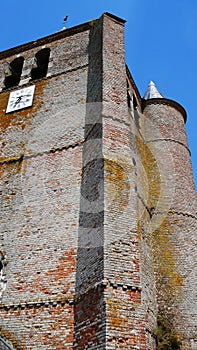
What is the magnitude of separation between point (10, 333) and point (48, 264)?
5.20ft

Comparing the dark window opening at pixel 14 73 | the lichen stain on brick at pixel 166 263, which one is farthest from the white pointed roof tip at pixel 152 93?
the lichen stain on brick at pixel 166 263

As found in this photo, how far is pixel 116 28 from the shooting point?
524 inches

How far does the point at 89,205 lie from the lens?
8.91 m

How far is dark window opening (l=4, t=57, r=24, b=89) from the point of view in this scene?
1506cm

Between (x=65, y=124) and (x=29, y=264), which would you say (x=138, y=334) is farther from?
(x=65, y=124)

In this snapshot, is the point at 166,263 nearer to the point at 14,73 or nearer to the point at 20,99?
the point at 20,99

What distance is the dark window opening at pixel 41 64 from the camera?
14753mm

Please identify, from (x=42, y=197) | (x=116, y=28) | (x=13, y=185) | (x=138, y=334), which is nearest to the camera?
(x=138, y=334)

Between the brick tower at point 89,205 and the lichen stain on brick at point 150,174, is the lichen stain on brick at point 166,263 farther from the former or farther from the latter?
the lichen stain on brick at point 150,174

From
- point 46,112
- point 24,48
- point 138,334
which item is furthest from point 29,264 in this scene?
point 24,48

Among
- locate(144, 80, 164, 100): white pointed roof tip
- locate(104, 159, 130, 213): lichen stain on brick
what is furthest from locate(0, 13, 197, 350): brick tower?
locate(144, 80, 164, 100): white pointed roof tip

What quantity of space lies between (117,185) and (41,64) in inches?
327

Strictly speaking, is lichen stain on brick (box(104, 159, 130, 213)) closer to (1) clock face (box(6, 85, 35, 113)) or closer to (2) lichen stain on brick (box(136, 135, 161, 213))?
(2) lichen stain on brick (box(136, 135, 161, 213))

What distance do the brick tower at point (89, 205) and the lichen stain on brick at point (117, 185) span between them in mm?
27
